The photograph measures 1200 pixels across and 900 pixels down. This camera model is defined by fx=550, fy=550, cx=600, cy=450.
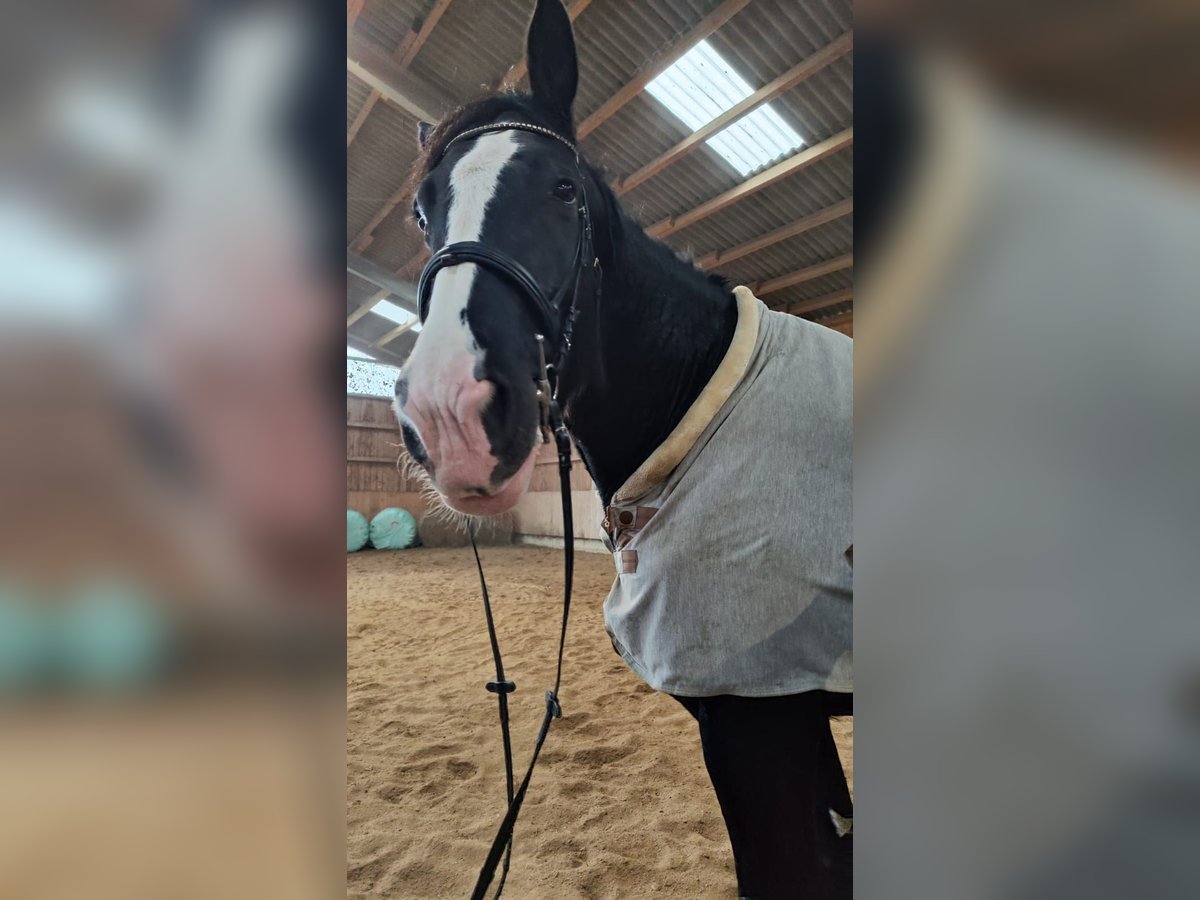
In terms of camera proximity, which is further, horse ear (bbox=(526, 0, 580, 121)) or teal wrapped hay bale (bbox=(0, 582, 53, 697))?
horse ear (bbox=(526, 0, 580, 121))

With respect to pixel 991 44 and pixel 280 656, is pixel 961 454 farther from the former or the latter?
pixel 280 656

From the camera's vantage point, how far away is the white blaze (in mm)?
449

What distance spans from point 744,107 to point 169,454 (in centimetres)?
72

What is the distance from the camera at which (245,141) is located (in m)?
0.21

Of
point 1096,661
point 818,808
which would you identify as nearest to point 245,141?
point 1096,661

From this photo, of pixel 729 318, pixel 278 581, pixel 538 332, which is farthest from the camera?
pixel 729 318

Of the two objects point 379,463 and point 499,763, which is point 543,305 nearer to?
point 379,463

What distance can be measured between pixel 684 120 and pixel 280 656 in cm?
72

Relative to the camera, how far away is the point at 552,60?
0.60 m

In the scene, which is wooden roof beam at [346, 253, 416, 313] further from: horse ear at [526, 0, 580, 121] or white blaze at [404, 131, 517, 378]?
horse ear at [526, 0, 580, 121]

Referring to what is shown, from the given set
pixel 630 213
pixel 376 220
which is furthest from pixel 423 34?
pixel 630 213

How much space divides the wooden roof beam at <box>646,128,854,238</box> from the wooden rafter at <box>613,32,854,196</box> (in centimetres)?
7

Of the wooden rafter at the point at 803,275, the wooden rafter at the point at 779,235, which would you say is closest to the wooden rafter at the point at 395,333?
the wooden rafter at the point at 779,235

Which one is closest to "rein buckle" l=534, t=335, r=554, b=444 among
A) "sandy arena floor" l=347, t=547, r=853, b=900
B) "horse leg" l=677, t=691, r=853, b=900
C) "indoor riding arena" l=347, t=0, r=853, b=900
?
"indoor riding arena" l=347, t=0, r=853, b=900
